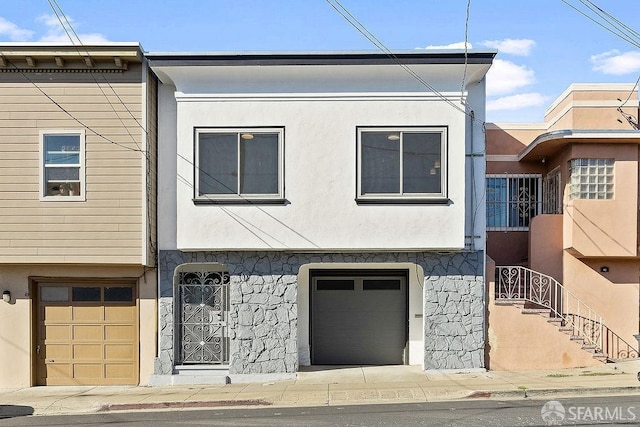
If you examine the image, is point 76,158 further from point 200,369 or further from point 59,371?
point 200,369

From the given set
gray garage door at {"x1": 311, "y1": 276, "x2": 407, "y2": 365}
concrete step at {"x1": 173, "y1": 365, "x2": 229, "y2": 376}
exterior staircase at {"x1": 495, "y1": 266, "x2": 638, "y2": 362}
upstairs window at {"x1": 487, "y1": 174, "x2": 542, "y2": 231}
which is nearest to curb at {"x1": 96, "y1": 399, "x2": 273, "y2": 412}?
concrete step at {"x1": 173, "y1": 365, "x2": 229, "y2": 376}

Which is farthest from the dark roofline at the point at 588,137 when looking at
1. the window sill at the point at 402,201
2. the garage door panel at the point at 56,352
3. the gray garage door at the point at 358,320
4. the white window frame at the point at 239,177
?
the garage door panel at the point at 56,352

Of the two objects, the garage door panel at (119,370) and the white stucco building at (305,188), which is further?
the garage door panel at (119,370)

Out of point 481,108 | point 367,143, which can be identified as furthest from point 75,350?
point 481,108

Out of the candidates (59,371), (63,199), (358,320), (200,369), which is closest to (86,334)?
(59,371)

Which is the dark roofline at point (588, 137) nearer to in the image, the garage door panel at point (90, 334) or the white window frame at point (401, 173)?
the white window frame at point (401, 173)

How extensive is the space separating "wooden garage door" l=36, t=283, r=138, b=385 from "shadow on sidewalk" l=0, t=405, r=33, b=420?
79.4 inches

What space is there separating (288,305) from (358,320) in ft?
6.92

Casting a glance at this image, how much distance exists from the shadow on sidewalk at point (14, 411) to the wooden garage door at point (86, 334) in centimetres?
202

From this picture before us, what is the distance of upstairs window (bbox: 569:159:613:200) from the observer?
1480cm

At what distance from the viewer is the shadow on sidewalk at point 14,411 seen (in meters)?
11.4

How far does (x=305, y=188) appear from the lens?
13383mm

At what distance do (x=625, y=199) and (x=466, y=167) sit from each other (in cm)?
413

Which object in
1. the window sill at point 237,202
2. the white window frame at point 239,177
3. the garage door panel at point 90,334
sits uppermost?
the white window frame at point 239,177
